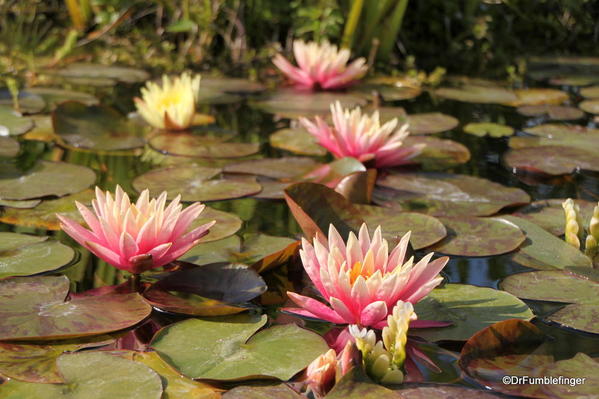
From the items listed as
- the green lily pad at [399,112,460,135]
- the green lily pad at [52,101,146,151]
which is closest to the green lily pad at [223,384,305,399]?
the green lily pad at [52,101,146,151]

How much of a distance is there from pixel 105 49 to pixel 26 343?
155 inches

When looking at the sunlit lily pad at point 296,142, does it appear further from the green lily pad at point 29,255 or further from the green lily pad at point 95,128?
the green lily pad at point 29,255

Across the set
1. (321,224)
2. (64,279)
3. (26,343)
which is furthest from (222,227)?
(26,343)

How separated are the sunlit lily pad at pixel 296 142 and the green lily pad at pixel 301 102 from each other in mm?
346

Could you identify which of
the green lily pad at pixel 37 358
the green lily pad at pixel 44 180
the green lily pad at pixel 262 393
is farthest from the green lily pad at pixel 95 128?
the green lily pad at pixel 262 393

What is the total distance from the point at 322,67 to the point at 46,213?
6.90 feet

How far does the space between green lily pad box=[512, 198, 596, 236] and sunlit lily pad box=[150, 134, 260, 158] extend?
1152 millimetres

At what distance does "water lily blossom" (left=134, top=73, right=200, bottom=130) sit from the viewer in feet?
10.5

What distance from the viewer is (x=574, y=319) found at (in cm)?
170

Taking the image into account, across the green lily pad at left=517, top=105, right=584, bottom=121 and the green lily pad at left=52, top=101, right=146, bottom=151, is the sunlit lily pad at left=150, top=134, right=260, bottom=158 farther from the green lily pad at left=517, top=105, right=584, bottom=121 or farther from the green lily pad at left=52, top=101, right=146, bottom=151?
the green lily pad at left=517, top=105, right=584, bottom=121

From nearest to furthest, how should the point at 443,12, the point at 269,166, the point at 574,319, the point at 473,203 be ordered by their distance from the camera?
the point at 574,319 → the point at 473,203 → the point at 269,166 → the point at 443,12

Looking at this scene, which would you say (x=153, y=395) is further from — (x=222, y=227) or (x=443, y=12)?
(x=443, y=12)

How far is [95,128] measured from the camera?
3.21 meters

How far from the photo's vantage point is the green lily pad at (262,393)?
1362 mm
